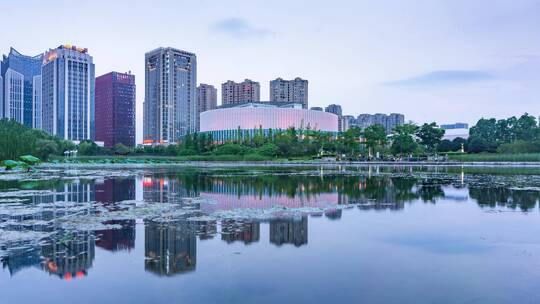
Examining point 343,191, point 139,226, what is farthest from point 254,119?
point 139,226

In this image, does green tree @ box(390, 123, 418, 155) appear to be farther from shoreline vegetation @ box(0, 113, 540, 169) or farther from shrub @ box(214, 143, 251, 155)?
shrub @ box(214, 143, 251, 155)

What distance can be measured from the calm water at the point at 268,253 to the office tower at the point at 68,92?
17068cm

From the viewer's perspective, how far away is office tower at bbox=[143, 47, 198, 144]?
7510 inches

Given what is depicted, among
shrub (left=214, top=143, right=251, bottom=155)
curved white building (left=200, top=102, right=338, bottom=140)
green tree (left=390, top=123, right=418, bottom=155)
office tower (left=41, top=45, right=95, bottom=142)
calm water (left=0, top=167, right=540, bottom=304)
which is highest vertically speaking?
office tower (left=41, top=45, right=95, bottom=142)

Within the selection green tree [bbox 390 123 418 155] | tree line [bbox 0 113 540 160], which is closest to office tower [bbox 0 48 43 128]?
tree line [bbox 0 113 540 160]

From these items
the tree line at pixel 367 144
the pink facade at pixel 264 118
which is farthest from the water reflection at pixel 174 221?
the pink facade at pixel 264 118

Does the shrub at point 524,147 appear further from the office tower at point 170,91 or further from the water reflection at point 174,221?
the office tower at point 170,91

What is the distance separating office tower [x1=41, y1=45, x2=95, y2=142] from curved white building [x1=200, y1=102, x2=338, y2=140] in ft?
226

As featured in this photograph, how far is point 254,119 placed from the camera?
5295 inches

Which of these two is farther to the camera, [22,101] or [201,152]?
[22,101]

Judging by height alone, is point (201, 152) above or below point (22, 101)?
below

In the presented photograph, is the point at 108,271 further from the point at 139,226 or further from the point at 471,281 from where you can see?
the point at 471,281

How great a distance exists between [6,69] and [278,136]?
6104 inches

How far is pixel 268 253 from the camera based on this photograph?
8602 mm
